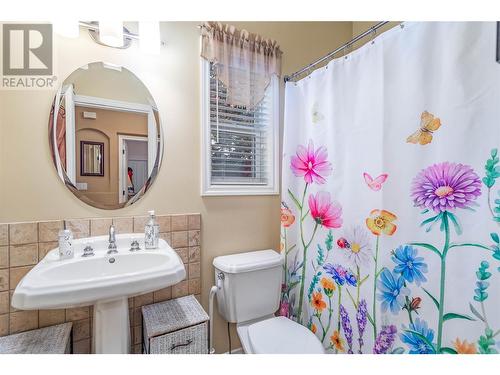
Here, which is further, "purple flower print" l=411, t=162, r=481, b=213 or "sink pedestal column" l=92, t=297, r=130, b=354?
"sink pedestal column" l=92, t=297, r=130, b=354

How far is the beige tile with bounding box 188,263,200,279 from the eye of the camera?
141 centimetres

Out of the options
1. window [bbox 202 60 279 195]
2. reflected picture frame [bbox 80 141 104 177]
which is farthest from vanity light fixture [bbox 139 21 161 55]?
reflected picture frame [bbox 80 141 104 177]

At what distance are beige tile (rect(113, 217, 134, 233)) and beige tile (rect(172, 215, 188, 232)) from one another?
216mm

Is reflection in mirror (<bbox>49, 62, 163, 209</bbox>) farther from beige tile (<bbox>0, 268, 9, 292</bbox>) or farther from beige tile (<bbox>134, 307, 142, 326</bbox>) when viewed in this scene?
beige tile (<bbox>134, 307, 142, 326</bbox>)

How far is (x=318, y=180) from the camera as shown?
53.9 inches

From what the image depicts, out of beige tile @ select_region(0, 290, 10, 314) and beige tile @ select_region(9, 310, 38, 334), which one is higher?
beige tile @ select_region(0, 290, 10, 314)

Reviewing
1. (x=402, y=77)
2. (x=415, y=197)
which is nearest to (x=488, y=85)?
(x=402, y=77)

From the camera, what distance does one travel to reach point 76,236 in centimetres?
115

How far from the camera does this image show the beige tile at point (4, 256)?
104cm

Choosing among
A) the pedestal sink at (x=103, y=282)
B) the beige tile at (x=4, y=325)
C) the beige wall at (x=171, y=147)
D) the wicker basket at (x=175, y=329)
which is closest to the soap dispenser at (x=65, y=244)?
the pedestal sink at (x=103, y=282)

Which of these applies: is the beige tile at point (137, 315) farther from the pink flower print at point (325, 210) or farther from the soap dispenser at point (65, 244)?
the pink flower print at point (325, 210)

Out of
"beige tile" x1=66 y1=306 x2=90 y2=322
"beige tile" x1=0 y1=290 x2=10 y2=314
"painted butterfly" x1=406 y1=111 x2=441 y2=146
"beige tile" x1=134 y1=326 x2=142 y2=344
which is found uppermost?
"painted butterfly" x1=406 y1=111 x2=441 y2=146

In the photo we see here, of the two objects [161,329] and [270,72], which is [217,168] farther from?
[161,329]

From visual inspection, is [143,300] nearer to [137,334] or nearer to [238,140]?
[137,334]
